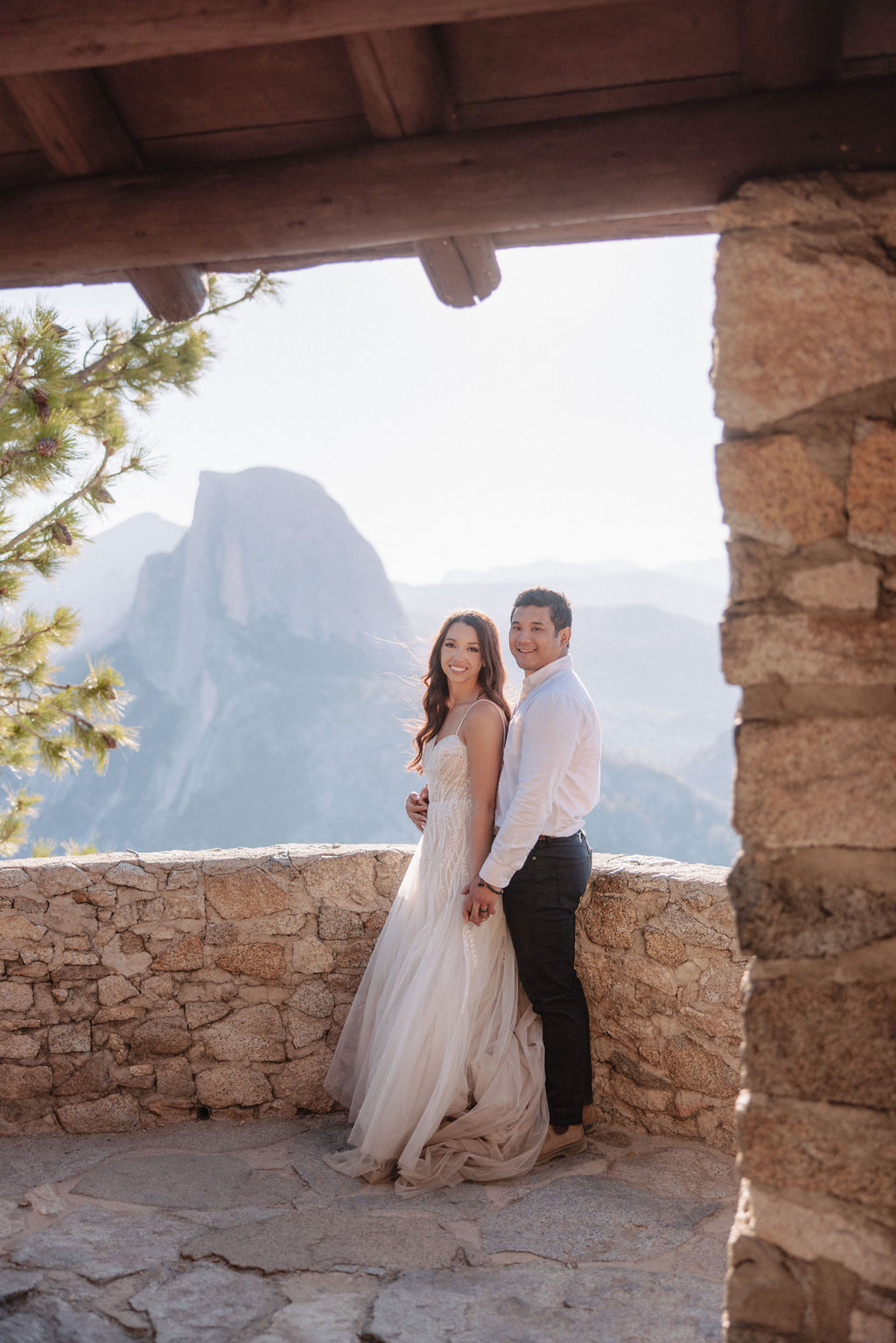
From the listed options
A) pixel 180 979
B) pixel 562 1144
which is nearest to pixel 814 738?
pixel 562 1144

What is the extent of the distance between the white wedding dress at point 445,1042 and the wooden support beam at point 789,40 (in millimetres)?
1924

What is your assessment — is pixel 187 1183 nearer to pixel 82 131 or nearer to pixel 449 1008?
pixel 449 1008

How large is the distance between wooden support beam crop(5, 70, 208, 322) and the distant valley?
30312 mm

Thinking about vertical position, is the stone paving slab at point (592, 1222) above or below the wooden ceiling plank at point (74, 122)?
below

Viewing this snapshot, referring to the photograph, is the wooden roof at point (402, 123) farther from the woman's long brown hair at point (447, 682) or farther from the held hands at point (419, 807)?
the held hands at point (419, 807)

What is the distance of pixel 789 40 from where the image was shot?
1.49 m

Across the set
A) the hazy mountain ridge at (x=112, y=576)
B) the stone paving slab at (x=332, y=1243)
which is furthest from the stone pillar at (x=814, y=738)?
the hazy mountain ridge at (x=112, y=576)

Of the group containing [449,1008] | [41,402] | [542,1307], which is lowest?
[542,1307]

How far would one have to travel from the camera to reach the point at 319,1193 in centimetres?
265

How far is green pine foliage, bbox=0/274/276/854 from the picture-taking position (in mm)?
4836

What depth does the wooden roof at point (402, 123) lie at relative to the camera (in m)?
1.48

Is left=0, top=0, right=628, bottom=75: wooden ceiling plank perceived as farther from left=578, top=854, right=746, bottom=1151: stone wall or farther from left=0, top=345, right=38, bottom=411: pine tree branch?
left=0, top=345, right=38, bottom=411: pine tree branch

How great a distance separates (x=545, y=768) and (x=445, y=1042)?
838mm

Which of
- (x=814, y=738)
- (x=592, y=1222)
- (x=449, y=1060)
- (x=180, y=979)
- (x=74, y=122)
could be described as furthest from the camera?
(x=180, y=979)
